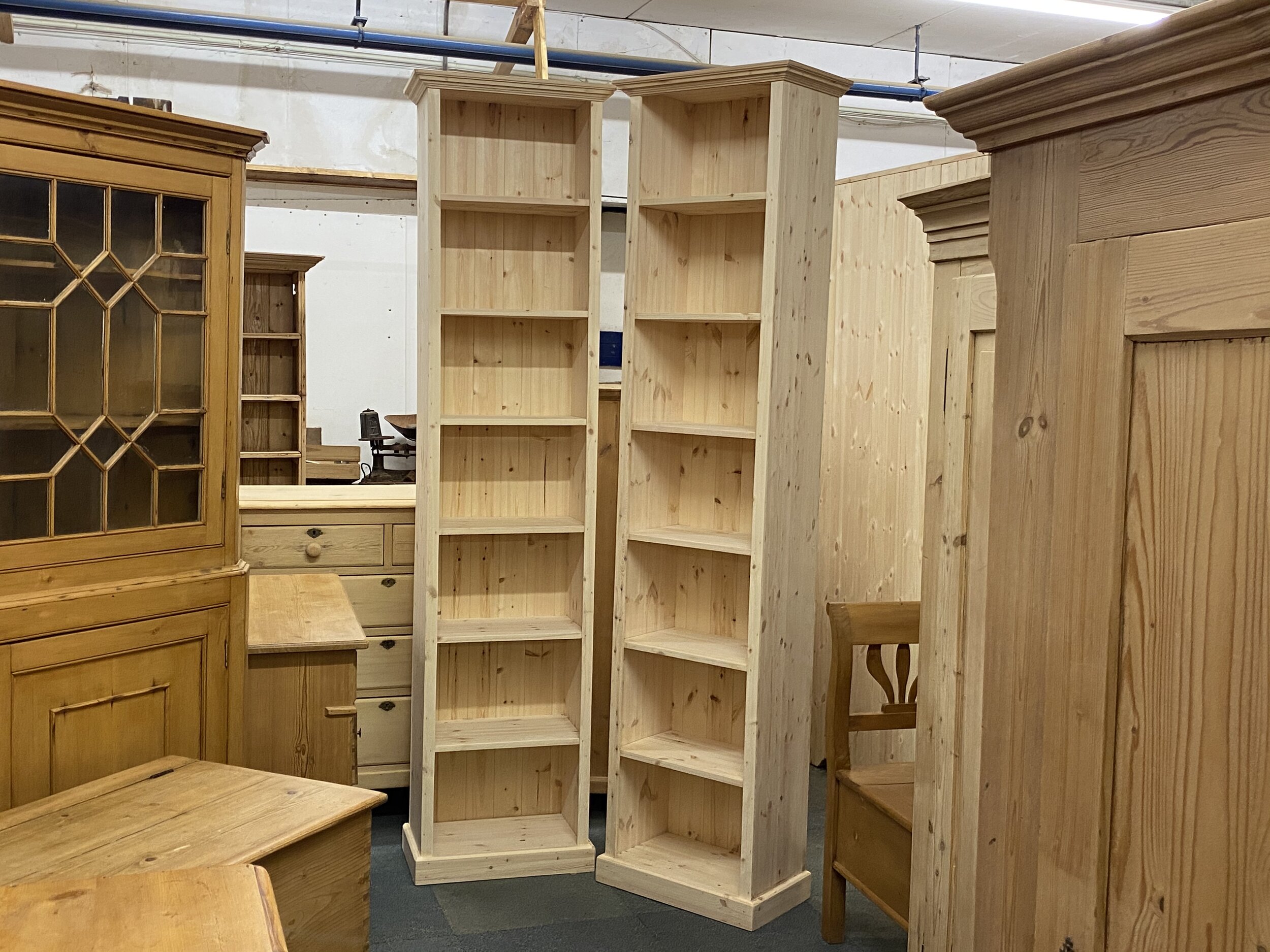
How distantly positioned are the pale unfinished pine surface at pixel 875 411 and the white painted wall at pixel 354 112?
2.39 m

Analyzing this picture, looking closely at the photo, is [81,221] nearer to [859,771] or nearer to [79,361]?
[79,361]

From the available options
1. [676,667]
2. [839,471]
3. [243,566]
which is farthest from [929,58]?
[243,566]

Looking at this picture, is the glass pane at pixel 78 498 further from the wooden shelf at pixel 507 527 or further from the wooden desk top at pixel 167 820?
the wooden shelf at pixel 507 527

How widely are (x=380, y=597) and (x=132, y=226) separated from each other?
1673 mm

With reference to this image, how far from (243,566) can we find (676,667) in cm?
141

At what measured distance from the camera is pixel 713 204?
10.2 ft

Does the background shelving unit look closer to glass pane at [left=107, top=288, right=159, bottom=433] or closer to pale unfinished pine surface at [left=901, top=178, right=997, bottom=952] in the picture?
glass pane at [left=107, top=288, right=159, bottom=433]

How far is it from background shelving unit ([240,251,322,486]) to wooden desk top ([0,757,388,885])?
3665 mm

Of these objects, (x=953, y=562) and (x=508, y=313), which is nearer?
(x=953, y=562)

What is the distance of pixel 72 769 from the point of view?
7.68ft

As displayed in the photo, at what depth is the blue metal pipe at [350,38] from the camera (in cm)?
Result: 494

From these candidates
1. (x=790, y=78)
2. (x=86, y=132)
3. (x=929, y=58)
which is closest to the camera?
(x=86, y=132)

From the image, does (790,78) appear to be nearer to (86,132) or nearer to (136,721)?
(86,132)

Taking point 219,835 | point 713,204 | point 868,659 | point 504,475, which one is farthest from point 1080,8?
point 219,835
